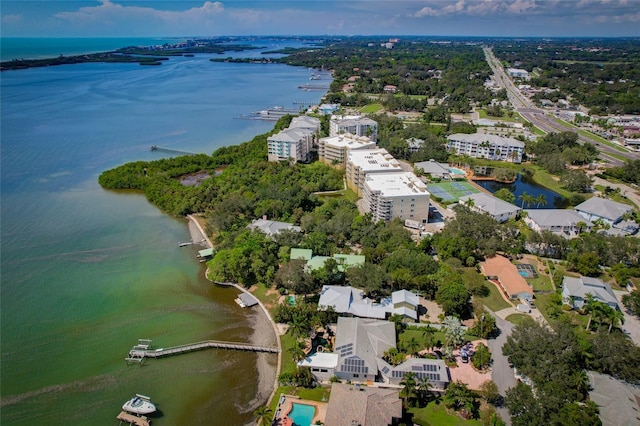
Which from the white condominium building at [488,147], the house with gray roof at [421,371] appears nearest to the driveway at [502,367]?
the house with gray roof at [421,371]

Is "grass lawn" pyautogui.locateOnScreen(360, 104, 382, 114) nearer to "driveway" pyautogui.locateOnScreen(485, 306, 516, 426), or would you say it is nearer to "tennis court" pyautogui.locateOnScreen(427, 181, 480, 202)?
"tennis court" pyautogui.locateOnScreen(427, 181, 480, 202)

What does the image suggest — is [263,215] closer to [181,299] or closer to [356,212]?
[356,212]

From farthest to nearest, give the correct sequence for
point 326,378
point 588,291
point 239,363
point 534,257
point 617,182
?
point 617,182
point 534,257
point 588,291
point 239,363
point 326,378

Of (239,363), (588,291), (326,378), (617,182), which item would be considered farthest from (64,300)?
(617,182)

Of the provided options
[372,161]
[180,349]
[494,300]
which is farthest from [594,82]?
[180,349]

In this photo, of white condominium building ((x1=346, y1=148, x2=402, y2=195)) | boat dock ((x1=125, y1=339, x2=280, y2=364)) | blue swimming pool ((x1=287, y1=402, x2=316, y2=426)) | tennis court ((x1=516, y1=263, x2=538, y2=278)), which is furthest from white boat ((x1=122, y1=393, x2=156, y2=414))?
white condominium building ((x1=346, y1=148, x2=402, y2=195))

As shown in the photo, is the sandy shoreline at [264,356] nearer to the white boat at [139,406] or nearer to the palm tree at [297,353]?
the palm tree at [297,353]
